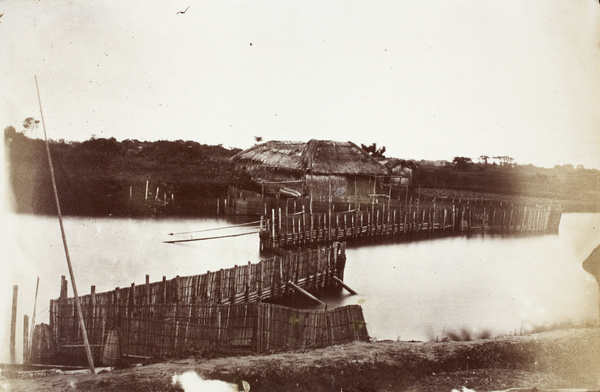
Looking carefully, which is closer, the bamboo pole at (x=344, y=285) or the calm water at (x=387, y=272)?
the calm water at (x=387, y=272)

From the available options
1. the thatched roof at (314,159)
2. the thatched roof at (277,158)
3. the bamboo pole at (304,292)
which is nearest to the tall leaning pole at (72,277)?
the thatched roof at (314,159)

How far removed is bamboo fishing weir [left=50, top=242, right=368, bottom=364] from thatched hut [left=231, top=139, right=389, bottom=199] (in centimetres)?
302

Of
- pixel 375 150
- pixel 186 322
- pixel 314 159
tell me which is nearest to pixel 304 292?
pixel 186 322

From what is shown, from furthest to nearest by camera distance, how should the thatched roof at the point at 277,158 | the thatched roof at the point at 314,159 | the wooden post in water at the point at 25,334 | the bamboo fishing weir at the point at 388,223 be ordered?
the bamboo fishing weir at the point at 388,223 → the thatched roof at the point at 277,158 → the thatched roof at the point at 314,159 → the wooden post in water at the point at 25,334

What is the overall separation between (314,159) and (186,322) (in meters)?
5.08

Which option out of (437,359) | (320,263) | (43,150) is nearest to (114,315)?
(43,150)

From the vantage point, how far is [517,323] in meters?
5.77

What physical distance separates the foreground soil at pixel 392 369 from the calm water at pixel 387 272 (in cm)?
63

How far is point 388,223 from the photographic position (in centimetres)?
898

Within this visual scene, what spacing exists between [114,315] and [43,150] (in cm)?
179

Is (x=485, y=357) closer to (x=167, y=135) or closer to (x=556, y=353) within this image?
(x=556, y=353)

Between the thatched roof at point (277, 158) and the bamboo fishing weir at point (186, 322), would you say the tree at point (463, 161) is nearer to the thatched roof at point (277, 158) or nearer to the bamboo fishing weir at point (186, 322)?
the thatched roof at point (277, 158)

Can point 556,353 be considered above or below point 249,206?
below

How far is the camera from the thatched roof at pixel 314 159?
6682 millimetres
